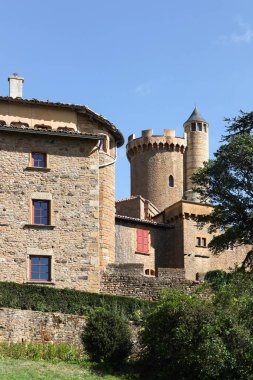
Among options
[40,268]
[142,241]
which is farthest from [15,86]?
[142,241]

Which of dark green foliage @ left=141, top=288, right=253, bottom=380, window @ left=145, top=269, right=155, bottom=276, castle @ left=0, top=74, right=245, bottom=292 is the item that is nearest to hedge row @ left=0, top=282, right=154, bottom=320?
castle @ left=0, top=74, right=245, bottom=292

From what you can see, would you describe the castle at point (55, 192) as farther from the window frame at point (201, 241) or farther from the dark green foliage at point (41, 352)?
the window frame at point (201, 241)

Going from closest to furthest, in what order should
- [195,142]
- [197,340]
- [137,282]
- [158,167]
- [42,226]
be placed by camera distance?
[197,340], [42,226], [137,282], [158,167], [195,142]

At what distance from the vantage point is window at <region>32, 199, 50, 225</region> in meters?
36.5

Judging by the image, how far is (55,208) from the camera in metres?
36.7

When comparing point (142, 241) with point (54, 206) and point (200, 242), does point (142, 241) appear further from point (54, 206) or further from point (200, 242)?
point (54, 206)

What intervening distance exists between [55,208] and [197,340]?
12.2 m

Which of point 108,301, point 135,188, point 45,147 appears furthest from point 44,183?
point 135,188

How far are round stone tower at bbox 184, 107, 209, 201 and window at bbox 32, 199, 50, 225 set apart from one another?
1873 inches

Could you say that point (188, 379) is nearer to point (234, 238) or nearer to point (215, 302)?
point (215, 302)

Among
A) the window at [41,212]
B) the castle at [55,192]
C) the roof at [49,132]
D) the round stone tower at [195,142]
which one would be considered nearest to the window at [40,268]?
the castle at [55,192]

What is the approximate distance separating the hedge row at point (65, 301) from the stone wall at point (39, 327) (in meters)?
1.16

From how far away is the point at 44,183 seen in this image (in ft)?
121

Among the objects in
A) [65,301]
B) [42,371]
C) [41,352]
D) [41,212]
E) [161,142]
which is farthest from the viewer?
[161,142]
